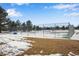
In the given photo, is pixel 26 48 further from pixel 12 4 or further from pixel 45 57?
pixel 12 4

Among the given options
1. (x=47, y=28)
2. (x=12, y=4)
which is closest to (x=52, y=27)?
(x=47, y=28)

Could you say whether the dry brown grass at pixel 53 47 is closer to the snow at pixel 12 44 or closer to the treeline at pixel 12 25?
the snow at pixel 12 44

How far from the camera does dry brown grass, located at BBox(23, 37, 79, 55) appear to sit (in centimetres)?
452

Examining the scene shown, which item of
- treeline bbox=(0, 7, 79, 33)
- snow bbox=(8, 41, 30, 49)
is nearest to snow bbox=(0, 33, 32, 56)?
snow bbox=(8, 41, 30, 49)

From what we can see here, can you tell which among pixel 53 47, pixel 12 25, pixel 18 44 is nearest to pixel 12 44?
pixel 18 44

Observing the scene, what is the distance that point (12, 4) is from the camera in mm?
4496

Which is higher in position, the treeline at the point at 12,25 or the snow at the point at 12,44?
the treeline at the point at 12,25

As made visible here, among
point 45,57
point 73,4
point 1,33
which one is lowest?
point 45,57

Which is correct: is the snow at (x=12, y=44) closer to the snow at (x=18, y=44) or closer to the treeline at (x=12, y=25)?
the snow at (x=18, y=44)

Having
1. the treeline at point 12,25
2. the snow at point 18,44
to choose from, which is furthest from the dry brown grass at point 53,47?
the treeline at point 12,25

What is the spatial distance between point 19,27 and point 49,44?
59cm

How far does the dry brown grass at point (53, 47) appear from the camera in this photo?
452cm

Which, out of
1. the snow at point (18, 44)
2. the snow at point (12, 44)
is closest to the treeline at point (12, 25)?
the snow at point (12, 44)

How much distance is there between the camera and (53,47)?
4.54 m
